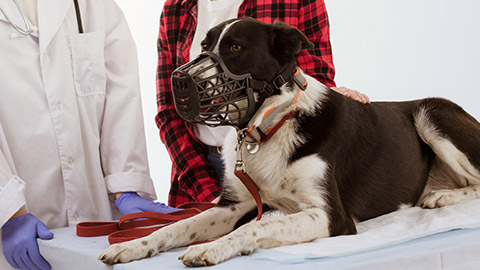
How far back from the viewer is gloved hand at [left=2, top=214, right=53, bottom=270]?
4.72 ft

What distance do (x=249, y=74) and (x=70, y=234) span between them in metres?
0.79

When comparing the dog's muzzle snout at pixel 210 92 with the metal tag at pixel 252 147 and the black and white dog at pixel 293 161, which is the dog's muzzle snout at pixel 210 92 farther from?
the metal tag at pixel 252 147

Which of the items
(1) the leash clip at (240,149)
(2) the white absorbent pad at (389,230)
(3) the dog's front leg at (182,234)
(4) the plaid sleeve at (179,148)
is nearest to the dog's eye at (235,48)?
(1) the leash clip at (240,149)

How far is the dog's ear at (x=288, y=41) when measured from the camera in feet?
4.86

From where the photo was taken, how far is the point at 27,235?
145cm

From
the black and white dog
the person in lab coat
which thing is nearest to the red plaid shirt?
the person in lab coat

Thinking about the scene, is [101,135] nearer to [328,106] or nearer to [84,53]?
[84,53]

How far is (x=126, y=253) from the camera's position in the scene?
44.4 inches

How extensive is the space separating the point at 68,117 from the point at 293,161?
2.92 feet

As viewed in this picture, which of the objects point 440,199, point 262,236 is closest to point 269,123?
point 262,236

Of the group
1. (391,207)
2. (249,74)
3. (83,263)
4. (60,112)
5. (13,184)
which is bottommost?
(391,207)

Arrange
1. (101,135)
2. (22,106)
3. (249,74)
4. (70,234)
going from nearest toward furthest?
(249,74) → (70,234) → (22,106) → (101,135)

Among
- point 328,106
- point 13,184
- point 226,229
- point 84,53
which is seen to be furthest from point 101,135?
point 328,106

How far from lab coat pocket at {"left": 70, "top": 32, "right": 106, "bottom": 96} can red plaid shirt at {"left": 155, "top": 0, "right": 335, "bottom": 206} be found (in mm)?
436
